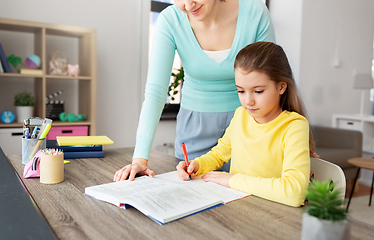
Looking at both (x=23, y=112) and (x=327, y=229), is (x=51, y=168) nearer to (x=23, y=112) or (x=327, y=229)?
(x=327, y=229)

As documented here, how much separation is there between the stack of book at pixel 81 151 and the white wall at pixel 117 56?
79.2 inches

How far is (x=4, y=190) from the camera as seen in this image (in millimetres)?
805

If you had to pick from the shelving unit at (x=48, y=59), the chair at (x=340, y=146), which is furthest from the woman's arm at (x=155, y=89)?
the chair at (x=340, y=146)

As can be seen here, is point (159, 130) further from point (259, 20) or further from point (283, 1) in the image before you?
point (259, 20)

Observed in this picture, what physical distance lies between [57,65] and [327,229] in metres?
2.74

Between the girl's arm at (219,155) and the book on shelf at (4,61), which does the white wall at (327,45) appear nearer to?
the girl's arm at (219,155)

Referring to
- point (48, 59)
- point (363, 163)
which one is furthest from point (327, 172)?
point (48, 59)

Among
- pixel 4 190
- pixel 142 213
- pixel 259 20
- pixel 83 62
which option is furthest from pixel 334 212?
pixel 83 62

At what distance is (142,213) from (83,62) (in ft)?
8.48

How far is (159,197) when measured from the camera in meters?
0.78

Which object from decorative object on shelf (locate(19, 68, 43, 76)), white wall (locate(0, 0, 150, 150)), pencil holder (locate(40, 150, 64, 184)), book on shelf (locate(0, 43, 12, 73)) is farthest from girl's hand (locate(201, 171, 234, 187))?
white wall (locate(0, 0, 150, 150))

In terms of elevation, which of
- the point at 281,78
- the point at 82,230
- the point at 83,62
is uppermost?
the point at 83,62

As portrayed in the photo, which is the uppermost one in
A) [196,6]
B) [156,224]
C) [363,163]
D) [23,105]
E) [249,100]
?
[196,6]

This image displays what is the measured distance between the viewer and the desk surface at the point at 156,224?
0.61 metres
